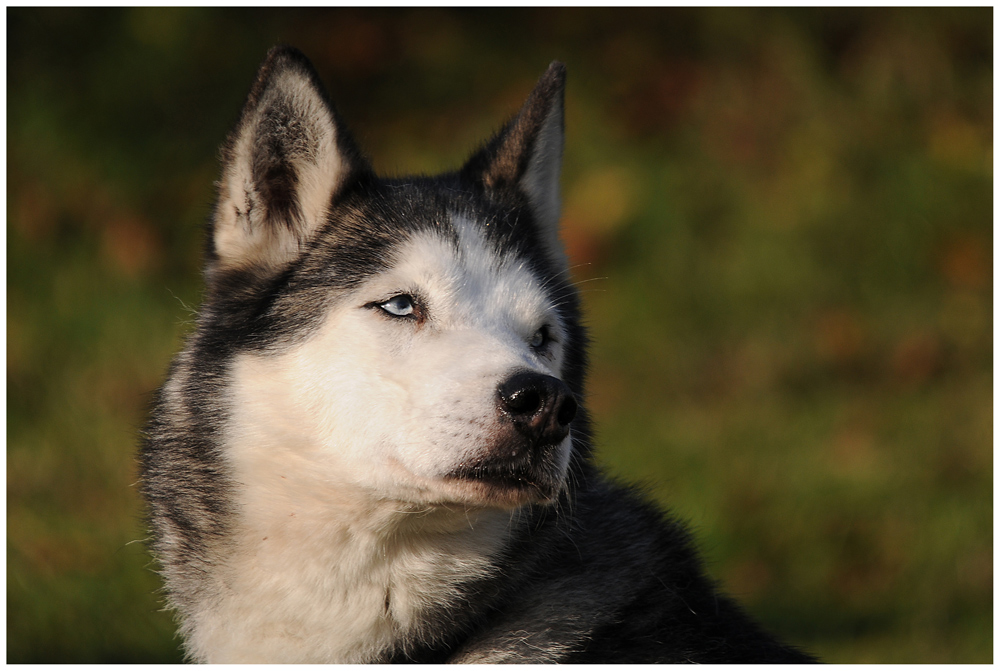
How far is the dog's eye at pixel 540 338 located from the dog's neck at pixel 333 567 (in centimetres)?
60

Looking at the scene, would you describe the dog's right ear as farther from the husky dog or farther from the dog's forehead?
the dog's forehead

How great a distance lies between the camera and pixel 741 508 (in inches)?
263

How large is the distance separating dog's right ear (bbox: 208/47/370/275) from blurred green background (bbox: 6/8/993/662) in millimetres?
2903

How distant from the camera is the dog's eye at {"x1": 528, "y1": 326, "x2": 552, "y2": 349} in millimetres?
3236

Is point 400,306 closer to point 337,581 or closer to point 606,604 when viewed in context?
point 337,581

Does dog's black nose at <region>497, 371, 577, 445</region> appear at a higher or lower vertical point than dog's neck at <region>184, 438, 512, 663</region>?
higher

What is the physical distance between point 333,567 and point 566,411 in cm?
95

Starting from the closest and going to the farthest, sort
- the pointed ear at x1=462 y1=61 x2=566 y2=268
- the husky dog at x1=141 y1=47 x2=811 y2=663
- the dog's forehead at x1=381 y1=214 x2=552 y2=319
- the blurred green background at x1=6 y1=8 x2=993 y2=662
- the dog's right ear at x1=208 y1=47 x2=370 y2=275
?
the husky dog at x1=141 y1=47 x2=811 y2=663
the dog's forehead at x1=381 y1=214 x2=552 y2=319
the dog's right ear at x1=208 y1=47 x2=370 y2=275
the pointed ear at x1=462 y1=61 x2=566 y2=268
the blurred green background at x1=6 y1=8 x2=993 y2=662

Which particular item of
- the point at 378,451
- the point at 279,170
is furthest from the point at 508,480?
the point at 279,170

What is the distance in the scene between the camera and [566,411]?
2.71 meters

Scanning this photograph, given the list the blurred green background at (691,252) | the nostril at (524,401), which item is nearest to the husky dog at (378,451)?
the nostril at (524,401)

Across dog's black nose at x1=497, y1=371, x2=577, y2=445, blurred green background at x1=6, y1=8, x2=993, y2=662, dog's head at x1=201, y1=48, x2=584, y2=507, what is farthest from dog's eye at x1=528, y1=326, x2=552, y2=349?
blurred green background at x1=6, y1=8, x2=993, y2=662

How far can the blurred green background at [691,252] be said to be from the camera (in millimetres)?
6418

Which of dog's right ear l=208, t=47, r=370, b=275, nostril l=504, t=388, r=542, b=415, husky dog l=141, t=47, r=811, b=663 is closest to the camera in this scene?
nostril l=504, t=388, r=542, b=415
